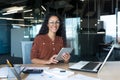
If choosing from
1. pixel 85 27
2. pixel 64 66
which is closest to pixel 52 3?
pixel 85 27

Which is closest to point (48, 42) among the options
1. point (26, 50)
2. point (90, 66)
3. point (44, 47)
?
point (44, 47)

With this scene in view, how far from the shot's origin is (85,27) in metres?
6.57

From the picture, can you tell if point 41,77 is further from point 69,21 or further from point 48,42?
point 69,21

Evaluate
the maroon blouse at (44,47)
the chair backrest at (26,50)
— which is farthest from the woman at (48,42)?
the chair backrest at (26,50)

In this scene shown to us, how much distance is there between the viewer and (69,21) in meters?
6.65

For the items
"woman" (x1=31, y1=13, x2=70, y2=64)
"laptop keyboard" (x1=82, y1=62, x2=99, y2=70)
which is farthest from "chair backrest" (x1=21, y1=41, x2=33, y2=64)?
"laptop keyboard" (x1=82, y1=62, x2=99, y2=70)

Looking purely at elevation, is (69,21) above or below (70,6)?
below

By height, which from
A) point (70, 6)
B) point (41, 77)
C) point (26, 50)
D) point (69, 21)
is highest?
point (70, 6)

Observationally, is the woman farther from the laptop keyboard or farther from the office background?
the office background

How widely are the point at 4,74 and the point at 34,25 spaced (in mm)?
4367

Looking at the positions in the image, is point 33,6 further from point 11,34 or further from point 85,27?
point 85,27

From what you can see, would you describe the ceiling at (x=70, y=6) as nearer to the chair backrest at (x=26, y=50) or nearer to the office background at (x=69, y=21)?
the office background at (x=69, y=21)

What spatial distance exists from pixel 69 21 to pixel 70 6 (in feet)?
1.21

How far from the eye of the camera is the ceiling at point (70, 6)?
645 centimetres
